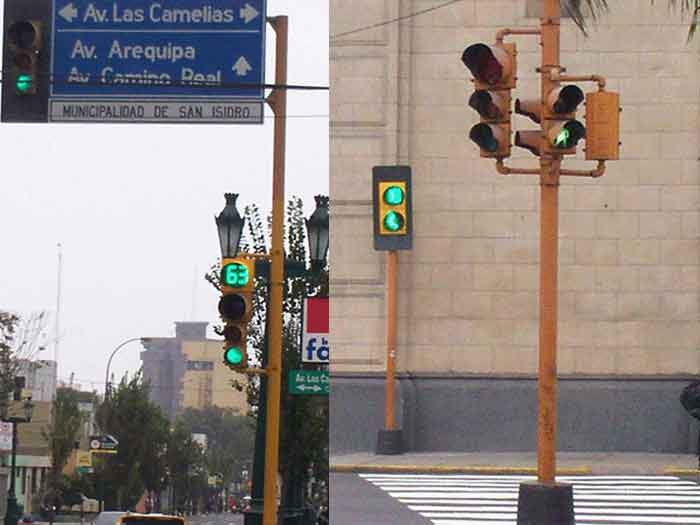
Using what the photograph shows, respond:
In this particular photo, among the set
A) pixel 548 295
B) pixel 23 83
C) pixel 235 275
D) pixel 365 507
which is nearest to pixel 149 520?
pixel 235 275

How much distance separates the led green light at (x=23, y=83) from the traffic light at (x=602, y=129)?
18.3 feet

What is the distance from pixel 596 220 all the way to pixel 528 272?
1.21m

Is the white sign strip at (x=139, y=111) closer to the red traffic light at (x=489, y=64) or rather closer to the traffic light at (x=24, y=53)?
the traffic light at (x=24, y=53)

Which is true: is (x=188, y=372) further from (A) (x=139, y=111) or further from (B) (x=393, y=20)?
(A) (x=139, y=111)

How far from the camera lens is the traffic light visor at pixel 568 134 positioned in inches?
532

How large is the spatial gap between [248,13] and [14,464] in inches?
854

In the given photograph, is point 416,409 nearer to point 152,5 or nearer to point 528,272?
point 528,272

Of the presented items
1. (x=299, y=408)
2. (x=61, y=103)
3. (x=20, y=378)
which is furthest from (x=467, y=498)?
(x=20, y=378)

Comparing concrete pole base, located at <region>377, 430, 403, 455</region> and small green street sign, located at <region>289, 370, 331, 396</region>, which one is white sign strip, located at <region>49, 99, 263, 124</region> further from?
concrete pole base, located at <region>377, 430, 403, 455</region>

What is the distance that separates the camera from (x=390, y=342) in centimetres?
2077

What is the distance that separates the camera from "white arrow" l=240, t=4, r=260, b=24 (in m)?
16.4

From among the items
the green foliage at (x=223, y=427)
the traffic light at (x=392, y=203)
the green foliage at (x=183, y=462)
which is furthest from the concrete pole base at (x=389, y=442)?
the green foliage at (x=183, y=462)

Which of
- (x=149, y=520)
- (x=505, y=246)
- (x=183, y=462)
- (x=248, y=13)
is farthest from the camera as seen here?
(x=183, y=462)

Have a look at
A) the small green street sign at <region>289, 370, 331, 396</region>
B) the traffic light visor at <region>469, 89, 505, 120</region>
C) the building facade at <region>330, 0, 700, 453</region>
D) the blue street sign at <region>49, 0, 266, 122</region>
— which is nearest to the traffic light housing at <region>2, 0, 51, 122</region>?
the blue street sign at <region>49, 0, 266, 122</region>
